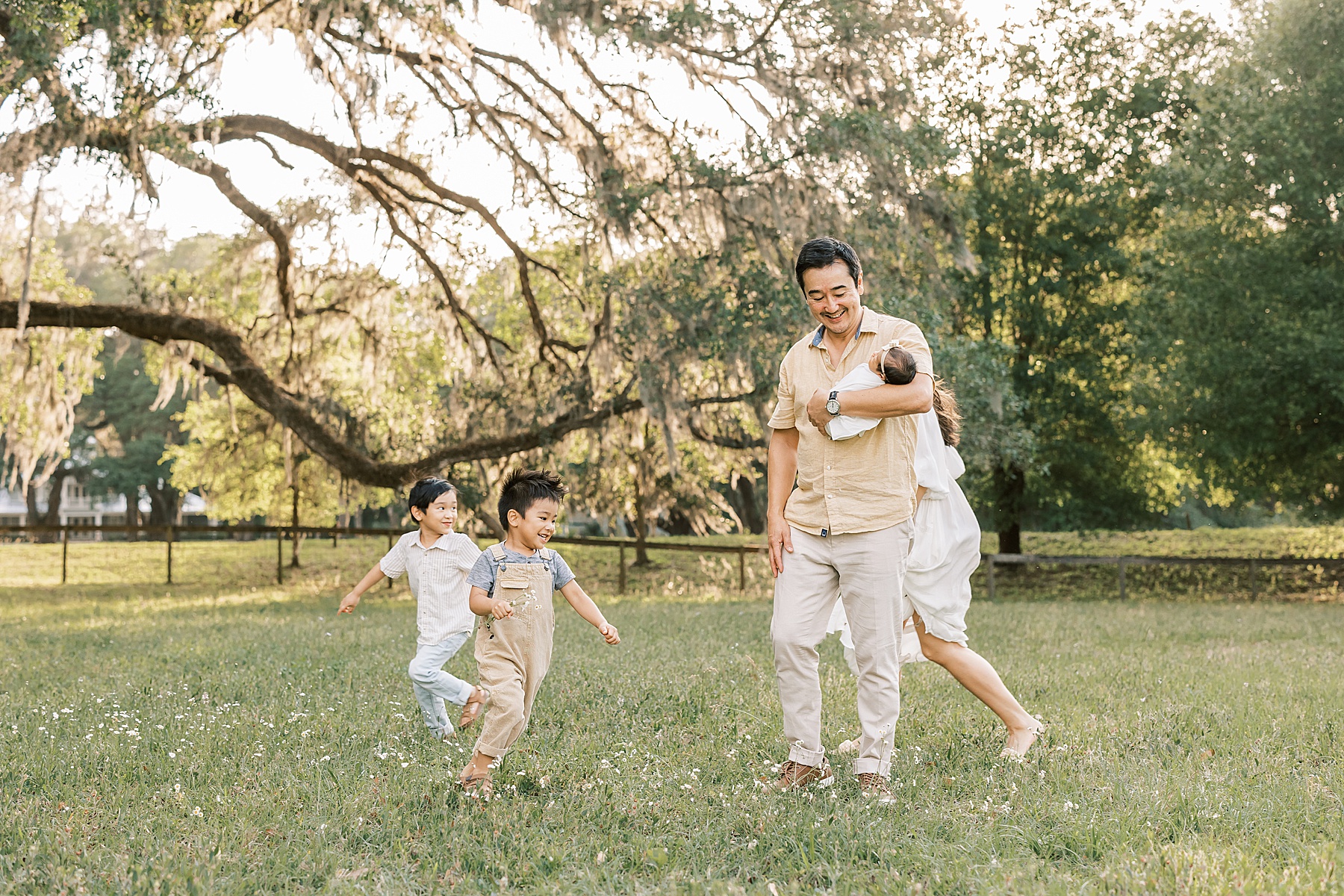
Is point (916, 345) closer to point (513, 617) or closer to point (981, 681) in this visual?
point (981, 681)

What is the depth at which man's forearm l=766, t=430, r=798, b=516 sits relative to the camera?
175 inches

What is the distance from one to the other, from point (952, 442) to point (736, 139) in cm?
906

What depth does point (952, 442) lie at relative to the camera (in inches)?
201

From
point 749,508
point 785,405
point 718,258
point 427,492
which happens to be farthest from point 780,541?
point 749,508

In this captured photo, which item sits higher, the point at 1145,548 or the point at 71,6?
the point at 71,6

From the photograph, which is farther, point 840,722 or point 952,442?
point 840,722

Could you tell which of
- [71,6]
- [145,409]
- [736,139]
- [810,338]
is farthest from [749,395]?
[145,409]

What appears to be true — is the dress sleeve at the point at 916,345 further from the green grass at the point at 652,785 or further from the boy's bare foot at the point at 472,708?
the boy's bare foot at the point at 472,708

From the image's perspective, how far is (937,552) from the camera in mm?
4781

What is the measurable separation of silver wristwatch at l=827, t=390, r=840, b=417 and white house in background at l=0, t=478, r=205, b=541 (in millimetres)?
50638

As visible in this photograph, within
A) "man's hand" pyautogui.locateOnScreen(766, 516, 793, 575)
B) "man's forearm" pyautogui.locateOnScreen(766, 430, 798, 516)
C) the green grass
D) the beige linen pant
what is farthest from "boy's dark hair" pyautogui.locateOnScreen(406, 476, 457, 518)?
the beige linen pant

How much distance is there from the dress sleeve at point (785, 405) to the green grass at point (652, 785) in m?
1.41

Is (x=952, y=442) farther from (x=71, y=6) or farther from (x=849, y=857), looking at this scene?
(x=71, y=6)

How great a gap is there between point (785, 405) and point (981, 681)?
1.56 m
